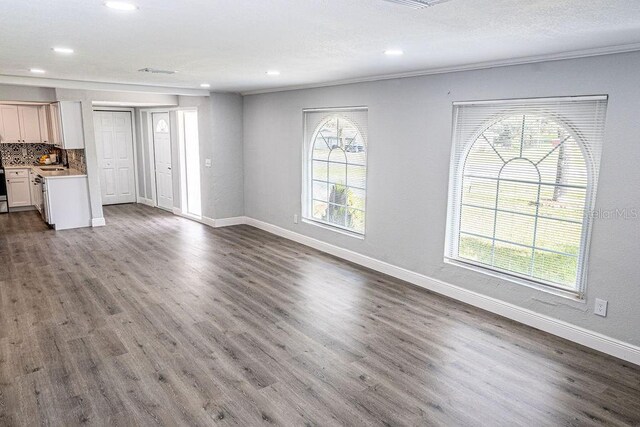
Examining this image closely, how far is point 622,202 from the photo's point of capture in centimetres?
332

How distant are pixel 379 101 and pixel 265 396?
3583mm

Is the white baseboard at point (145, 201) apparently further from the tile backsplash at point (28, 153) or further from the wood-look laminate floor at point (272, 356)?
the wood-look laminate floor at point (272, 356)

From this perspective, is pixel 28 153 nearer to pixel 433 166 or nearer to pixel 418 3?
pixel 433 166

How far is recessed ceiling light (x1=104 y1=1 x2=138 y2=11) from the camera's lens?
230 cm

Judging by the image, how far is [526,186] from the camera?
A: 398cm

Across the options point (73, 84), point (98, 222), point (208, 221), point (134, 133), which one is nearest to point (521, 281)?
point (208, 221)

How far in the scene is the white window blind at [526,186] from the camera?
358cm

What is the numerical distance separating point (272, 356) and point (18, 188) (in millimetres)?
8064

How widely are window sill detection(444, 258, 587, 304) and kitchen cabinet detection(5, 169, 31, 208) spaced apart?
8501 millimetres

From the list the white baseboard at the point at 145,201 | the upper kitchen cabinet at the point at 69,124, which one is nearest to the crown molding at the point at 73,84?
the upper kitchen cabinet at the point at 69,124

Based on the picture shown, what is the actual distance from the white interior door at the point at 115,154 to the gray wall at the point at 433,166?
12.0ft

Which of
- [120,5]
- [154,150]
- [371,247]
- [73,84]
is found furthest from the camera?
[154,150]

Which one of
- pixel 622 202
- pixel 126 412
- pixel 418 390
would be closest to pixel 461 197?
pixel 622 202

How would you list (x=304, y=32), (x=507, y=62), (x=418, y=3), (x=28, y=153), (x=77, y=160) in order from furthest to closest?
(x=28, y=153) < (x=77, y=160) < (x=507, y=62) < (x=304, y=32) < (x=418, y=3)
